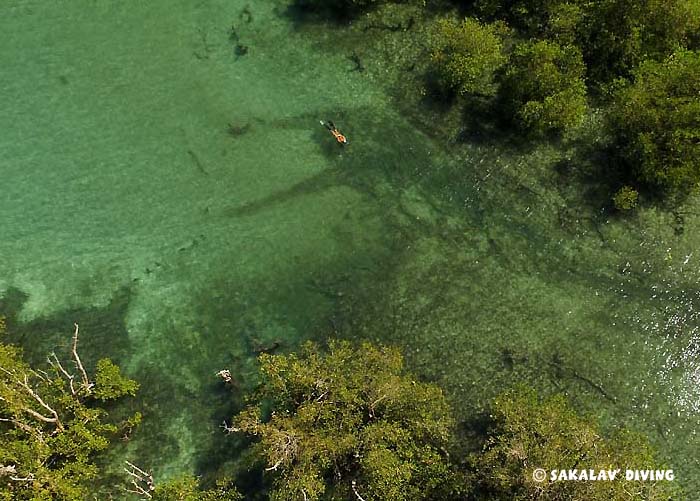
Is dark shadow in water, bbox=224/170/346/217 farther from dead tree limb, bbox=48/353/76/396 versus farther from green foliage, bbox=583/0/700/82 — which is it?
green foliage, bbox=583/0/700/82

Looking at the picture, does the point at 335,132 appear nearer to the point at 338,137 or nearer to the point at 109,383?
the point at 338,137

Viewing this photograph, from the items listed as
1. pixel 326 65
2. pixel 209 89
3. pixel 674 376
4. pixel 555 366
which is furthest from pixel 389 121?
pixel 674 376

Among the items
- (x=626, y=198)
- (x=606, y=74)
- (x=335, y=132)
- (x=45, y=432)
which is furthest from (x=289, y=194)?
(x=606, y=74)

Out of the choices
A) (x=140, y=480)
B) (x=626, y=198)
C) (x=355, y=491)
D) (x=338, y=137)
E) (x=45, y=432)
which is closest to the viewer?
(x=355, y=491)

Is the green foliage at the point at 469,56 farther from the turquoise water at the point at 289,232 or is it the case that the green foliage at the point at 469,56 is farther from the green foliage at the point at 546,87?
the turquoise water at the point at 289,232

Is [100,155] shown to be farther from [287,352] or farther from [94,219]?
[287,352]
